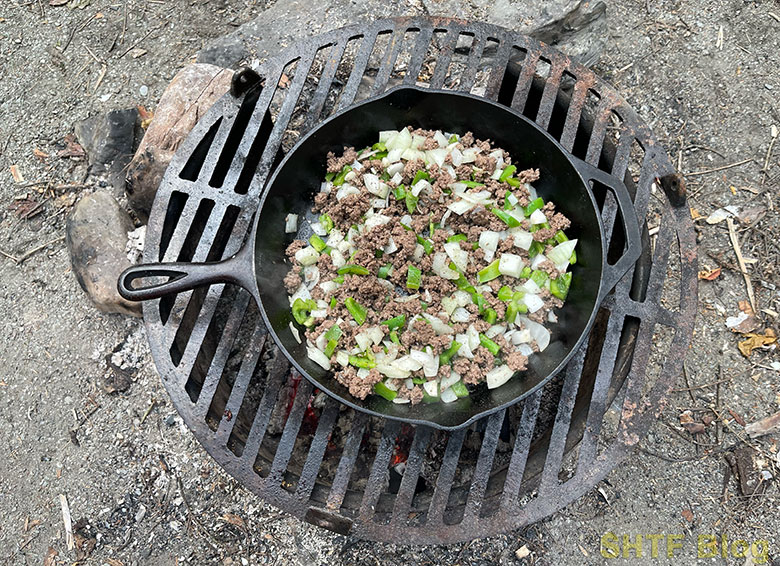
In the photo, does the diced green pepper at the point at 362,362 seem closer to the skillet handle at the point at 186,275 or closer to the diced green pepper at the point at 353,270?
the diced green pepper at the point at 353,270

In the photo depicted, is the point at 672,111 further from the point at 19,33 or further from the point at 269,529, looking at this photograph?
the point at 19,33

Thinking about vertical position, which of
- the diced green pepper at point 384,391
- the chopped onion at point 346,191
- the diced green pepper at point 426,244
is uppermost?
the chopped onion at point 346,191

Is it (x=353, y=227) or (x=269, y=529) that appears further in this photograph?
(x=269, y=529)

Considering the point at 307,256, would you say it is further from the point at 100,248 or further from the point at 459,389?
the point at 100,248

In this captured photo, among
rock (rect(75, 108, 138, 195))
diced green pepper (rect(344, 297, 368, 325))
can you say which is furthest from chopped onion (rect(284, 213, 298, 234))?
rock (rect(75, 108, 138, 195))

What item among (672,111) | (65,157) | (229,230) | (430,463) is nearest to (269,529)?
(430,463)

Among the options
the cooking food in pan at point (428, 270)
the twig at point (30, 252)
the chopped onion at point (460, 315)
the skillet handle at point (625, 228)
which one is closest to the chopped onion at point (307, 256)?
the cooking food in pan at point (428, 270)

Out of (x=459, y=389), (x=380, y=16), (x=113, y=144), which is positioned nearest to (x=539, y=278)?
(x=459, y=389)
